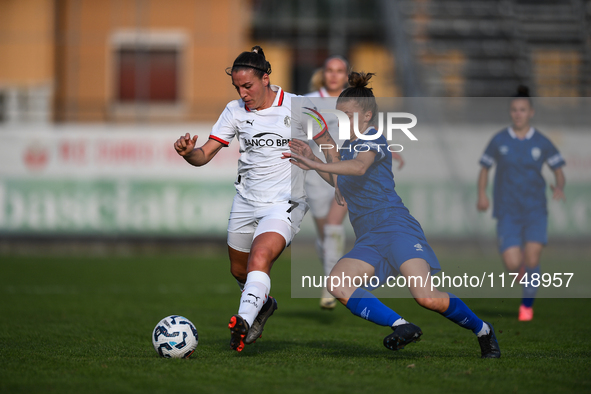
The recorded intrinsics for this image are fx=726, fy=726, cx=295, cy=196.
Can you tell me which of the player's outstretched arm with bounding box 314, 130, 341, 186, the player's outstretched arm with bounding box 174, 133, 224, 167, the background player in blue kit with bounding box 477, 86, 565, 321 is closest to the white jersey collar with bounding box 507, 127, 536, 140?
the background player in blue kit with bounding box 477, 86, 565, 321

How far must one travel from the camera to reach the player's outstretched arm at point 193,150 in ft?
16.6

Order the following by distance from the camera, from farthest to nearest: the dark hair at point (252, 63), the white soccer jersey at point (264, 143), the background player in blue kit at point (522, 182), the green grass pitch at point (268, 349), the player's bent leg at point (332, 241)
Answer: the player's bent leg at point (332, 241), the background player in blue kit at point (522, 182), the white soccer jersey at point (264, 143), the dark hair at point (252, 63), the green grass pitch at point (268, 349)

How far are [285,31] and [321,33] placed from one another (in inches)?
44.2

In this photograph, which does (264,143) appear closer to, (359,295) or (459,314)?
(359,295)

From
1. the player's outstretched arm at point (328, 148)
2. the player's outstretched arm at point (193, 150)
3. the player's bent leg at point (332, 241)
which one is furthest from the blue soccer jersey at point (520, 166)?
the player's outstretched arm at point (193, 150)

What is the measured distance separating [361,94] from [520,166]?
293cm

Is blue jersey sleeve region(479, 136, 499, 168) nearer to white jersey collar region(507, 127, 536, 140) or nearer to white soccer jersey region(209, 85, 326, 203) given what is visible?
white jersey collar region(507, 127, 536, 140)

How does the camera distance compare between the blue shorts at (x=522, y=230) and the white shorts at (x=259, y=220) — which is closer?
the white shorts at (x=259, y=220)

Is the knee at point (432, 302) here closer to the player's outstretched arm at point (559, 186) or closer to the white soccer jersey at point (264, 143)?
the white soccer jersey at point (264, 143)

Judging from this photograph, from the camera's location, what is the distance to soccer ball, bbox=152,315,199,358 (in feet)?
16.6

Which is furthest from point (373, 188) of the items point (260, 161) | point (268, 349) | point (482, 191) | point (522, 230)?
point (522, 230)

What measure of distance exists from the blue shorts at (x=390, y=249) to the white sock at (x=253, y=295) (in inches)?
24.5

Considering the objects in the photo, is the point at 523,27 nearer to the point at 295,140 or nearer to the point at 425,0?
the point at 425,0

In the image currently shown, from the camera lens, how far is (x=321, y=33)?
21594 millimetres
